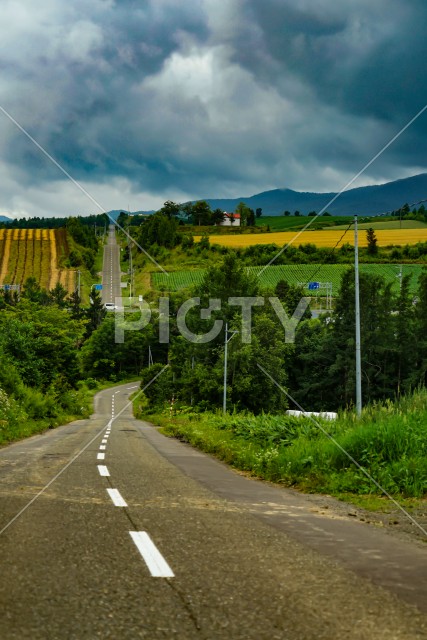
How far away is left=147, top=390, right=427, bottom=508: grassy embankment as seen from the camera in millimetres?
10836

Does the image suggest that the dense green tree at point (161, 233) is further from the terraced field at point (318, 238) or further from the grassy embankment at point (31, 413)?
the grassy embankment at point (31, 413)

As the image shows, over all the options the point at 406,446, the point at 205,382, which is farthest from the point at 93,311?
the point at 406,446

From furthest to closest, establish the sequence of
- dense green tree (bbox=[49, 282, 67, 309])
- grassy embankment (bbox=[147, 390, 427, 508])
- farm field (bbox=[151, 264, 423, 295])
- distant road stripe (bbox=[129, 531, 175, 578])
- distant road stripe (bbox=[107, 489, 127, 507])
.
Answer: dense green tree (bbox=[49, 282, 67, 309]) → farm field (bbox=[151, 264, 423, 295]) → grassy embankment (bbox=[147, 390, 427, 508]) → distant road stripe (bbox=[107, 489, 127, 507]) → distant road stripe (bbox=[129, 531, 175, 578])

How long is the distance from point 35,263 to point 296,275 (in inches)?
2880

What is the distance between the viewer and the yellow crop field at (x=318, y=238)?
5605 inches

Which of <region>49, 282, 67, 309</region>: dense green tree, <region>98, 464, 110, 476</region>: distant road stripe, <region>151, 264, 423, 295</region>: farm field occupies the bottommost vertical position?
<region>98, 464, 110, 476</region>: distant road stripe

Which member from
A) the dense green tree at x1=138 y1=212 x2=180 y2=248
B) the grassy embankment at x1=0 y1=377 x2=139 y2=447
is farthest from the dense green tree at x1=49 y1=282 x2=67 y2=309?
the grassy embankment at x1=0 y1=377 x2=139 y2=447

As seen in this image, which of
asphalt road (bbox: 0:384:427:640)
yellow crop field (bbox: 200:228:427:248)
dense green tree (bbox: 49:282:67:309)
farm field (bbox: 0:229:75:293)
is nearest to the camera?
asphalt road (bbox: 0:384:427:640)

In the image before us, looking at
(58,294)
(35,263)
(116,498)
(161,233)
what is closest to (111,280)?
(161,233)

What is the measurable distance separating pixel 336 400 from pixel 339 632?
290 feet

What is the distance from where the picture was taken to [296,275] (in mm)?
142000

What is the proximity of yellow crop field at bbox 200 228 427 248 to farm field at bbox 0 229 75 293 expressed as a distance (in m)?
35.1

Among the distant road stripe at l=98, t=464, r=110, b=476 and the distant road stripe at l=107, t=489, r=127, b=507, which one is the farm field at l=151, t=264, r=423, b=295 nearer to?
the distant road stripe at l=98, t=464, r=110, b=476

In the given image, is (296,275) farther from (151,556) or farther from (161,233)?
(151,556)
